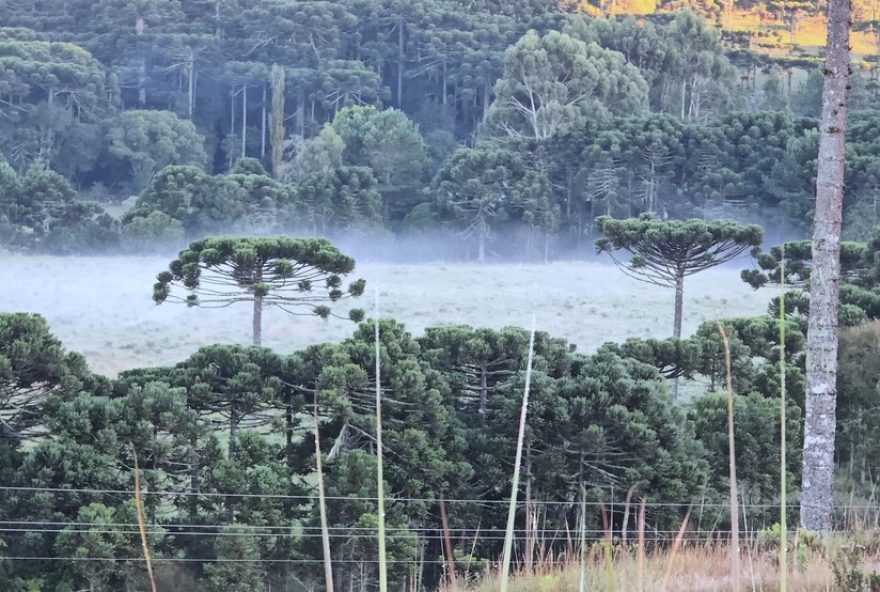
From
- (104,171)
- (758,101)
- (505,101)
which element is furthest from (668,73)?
(104,171)

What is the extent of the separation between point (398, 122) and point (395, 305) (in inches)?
689

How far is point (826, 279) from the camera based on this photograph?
955cm

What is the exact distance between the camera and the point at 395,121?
59656 millimetres

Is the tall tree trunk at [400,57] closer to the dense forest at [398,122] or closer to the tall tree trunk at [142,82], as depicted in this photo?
the dense forest at [398,122]

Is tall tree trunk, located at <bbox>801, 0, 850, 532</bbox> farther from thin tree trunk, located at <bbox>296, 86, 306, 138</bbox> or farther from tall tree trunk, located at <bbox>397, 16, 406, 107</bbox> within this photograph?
tall tree trunk, located at <bbox>397, 16, 406, 107</bbox>

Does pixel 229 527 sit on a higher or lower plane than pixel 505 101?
lower

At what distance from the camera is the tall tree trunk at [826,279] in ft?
31.1

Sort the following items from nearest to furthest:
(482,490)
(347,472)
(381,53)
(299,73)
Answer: (347,472), (482,490), (299,73), (381,53)

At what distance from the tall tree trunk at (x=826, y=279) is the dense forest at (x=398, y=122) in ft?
119

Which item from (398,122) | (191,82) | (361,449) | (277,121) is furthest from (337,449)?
(191,82)

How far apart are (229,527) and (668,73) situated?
2196 inches

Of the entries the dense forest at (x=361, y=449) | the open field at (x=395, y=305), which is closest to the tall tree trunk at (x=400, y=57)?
the open field at (x=395, y=305)

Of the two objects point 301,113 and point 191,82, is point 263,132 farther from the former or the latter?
point 191,82

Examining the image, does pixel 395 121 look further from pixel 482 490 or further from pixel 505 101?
pixel 482 490
